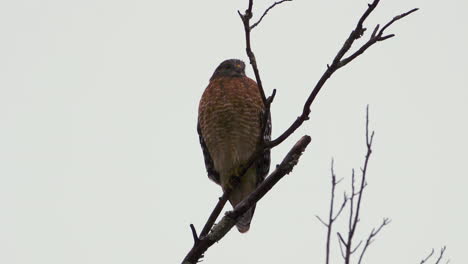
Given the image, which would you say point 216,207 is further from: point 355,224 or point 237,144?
point 237,144

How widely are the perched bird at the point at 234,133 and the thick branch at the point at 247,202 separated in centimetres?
241

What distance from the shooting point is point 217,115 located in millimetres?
7438

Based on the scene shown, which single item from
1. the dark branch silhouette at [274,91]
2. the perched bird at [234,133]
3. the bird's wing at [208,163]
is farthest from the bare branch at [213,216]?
the bird's wing at [208,163]

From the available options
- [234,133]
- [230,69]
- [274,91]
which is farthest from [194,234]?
[230,69]

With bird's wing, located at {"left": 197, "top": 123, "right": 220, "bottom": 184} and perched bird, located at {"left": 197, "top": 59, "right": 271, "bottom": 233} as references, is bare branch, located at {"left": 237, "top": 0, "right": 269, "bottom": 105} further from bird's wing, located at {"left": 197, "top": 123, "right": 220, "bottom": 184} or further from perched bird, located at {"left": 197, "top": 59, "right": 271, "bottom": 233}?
bird's wing, located at {"left": 197, "top": 123, "right": 220, "bottom": 184}

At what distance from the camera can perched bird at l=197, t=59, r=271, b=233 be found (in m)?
7.25

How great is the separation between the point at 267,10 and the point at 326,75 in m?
0.61

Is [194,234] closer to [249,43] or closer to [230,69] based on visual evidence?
[249,43]

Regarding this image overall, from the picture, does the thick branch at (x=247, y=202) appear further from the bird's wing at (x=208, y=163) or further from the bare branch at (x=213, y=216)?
the bird's wing at (x=208, y=163)

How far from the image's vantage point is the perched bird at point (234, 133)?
23.8 ft

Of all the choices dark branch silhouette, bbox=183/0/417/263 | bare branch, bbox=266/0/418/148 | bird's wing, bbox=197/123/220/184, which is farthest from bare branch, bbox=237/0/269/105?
bird's wing, bbox=197/123/220/184

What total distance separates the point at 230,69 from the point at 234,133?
1225 mm

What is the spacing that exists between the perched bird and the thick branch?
2.41 metres

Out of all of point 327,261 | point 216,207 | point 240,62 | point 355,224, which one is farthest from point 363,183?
point 240,62
